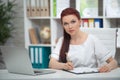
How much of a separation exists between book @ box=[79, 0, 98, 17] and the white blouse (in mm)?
929

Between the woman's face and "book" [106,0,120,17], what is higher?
"book" [106,0,120,17]

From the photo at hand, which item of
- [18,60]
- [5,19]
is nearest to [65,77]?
[18,60]

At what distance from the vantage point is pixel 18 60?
55.8 inches

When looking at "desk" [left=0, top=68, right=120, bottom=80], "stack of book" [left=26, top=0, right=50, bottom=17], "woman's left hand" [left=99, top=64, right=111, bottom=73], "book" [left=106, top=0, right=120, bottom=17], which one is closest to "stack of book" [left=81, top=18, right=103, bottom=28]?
"book" [left=106, top=0, right=120, bottom=17]

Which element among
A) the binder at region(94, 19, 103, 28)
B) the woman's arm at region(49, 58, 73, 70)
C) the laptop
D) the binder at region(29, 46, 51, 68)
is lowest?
the binder at region(29, 46, 51, 68)

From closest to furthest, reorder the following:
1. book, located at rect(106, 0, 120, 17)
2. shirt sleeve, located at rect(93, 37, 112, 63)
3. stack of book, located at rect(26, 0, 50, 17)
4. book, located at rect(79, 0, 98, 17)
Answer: shirt sleeve, located at rect(93, 37, 112, 63)
book, located at rect(106, 0, 120, 17)
book, located at rect(79, 0, 98, 17)
stack of book, located at rect(26, 0, 50, 17)

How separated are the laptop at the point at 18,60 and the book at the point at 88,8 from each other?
145 cm

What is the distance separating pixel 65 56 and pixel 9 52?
0.59 metres

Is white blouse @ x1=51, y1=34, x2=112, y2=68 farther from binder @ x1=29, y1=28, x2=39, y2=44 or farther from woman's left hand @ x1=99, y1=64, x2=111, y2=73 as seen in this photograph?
binder @ x1=29, y1=28, x2=39, y2=44

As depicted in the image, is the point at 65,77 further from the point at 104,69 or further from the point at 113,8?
the point at 113,8

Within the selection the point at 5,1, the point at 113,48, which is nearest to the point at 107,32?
the point at 113,48

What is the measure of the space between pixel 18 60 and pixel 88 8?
1553 millimetres

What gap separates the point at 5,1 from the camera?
10.8ft

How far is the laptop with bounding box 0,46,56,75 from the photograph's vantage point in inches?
A: 54.4
